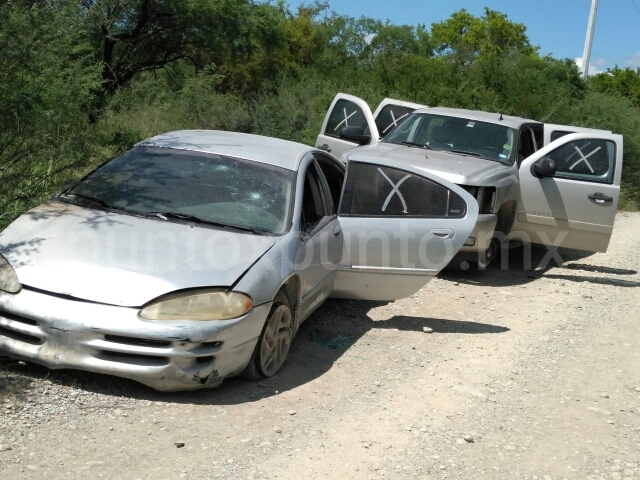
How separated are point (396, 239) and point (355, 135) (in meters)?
4.08

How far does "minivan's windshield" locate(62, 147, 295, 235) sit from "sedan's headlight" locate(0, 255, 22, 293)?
109 centimetres

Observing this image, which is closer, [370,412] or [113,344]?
[113,344]

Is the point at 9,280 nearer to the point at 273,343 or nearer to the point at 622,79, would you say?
the point at 273,343

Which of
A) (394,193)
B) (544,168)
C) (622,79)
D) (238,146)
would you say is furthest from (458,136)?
(622,79)

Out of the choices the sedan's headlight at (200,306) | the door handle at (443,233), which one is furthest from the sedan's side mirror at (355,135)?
the sedan's headlight at (200,306)

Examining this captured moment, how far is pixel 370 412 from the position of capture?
5219mm

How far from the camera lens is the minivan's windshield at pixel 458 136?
10273 millimetres

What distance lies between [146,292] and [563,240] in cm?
653

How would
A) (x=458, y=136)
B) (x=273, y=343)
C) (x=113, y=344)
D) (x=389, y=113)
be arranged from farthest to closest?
(x=389, y=113), (x=458, y=136), (x=273, y=343), (x=113, y=344)

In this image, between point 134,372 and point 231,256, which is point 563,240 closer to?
Answer: point 231,256

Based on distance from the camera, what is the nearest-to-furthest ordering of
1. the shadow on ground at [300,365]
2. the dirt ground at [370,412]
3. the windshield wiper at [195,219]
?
the dirt ground at [370,412], the shadow on ground at [300,365], the windshield wiper at [195,219]

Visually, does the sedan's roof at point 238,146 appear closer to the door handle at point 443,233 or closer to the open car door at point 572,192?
the door handle at point 443,233

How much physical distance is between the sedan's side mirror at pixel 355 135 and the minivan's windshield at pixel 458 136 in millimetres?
252

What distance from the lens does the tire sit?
17.4 ft
